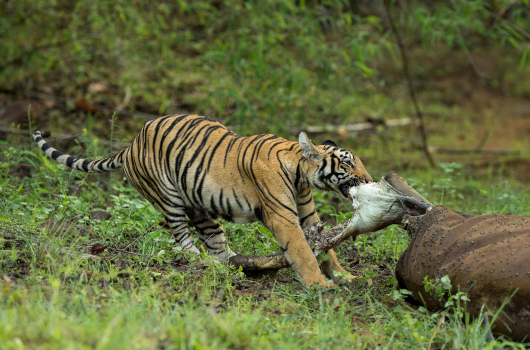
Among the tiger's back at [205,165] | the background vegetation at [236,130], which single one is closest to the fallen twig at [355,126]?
Answer: the background vegetation at [236,130]

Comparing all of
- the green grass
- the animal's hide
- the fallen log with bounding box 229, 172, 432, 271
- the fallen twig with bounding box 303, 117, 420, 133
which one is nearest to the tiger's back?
the green grass

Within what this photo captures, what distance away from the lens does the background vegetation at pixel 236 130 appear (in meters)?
2.66

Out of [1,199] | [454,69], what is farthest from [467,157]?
[1,199]

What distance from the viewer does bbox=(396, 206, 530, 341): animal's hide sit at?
2.72 meters

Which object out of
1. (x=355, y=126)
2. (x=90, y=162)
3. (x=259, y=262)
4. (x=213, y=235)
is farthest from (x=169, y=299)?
(x=355, y=126)

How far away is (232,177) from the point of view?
385 centimetres

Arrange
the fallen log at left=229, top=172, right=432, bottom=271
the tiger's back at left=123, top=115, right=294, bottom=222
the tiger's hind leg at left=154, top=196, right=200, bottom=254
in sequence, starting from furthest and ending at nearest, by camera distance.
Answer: the tiger's hind leg at left=154, top=196, right=200, bottom=254, the tiger's back at left=123, top=115, right=294, bottom=222, the fallen log at left=229, top=172, right=432, bottom=271

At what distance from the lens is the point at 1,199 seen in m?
4.05

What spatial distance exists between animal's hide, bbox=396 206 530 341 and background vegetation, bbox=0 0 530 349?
17 centimetres

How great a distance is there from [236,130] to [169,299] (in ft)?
13.7

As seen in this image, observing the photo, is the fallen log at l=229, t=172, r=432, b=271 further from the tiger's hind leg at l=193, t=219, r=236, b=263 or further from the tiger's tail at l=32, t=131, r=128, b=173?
the tiger's tail at l=32, t=131, r=128, b=173

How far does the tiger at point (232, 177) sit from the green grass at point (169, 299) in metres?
0.25

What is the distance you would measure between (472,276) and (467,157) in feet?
22.0

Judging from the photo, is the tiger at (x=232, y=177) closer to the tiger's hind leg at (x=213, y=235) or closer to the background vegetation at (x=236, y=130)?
the tiger's hind leg at (x=213, y=235)
